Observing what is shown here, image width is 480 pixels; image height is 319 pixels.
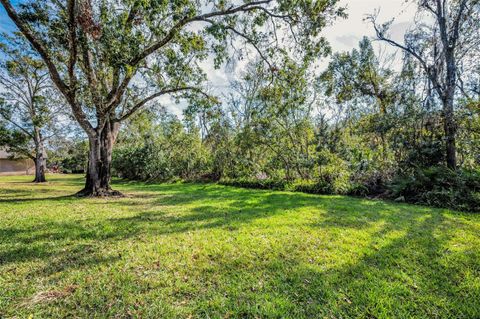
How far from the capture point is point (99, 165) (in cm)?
848

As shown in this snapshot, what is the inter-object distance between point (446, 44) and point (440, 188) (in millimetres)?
5595

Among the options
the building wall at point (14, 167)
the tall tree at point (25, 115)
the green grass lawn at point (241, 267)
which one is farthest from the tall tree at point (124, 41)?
the building wall at point (14, 167)

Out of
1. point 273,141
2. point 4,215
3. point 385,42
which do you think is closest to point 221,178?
point 273,141

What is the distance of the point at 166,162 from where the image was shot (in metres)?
16.9

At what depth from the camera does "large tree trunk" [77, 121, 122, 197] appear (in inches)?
325

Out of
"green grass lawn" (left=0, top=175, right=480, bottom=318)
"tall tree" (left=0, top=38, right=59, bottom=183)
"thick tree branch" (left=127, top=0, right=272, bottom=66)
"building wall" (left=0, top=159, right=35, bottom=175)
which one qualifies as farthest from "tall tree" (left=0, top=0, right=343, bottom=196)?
"building wall" (left=0, top=159, right=35, bottom=175)

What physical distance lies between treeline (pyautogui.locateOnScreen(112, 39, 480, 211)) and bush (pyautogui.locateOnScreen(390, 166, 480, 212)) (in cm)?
2

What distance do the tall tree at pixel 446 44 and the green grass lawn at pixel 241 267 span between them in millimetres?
4366

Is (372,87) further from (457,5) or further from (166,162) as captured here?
(166,162)

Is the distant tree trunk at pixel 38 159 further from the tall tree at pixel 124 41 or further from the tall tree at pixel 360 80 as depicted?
the tall tree at pixel 360 80

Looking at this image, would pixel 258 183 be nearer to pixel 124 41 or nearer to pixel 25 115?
pixel 124 41

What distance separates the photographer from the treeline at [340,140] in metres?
7.21

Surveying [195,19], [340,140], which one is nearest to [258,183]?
[340,140]

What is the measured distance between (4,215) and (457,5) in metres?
16.3
